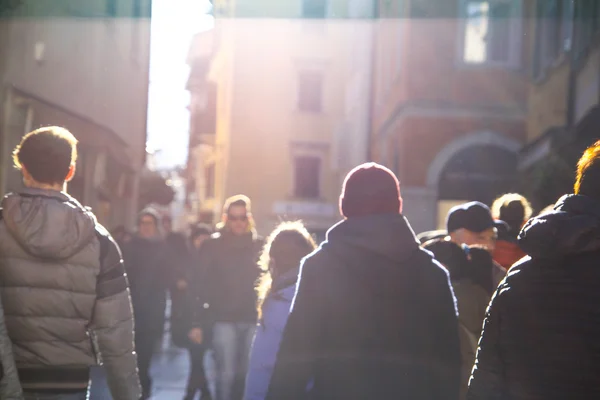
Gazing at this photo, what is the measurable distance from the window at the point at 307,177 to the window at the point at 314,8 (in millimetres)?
4720

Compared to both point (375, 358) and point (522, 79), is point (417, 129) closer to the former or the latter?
point (522, 79)

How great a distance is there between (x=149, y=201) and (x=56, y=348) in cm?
2476

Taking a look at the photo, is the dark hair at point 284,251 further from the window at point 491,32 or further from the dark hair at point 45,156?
the window at point 491,32

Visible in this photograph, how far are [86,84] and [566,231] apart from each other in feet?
34.5

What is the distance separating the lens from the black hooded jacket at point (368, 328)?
3.45 meters

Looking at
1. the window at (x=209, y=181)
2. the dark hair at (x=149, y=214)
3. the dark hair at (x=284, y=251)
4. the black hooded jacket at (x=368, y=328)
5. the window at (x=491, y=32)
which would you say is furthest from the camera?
the window at (x=209, y=181)

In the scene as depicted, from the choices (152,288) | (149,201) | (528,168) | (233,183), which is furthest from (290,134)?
(152,288)

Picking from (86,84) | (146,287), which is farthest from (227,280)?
(86,84)

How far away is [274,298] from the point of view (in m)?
4.95

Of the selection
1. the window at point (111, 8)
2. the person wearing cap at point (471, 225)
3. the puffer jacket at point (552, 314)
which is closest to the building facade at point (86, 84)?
the window at point (111, 8)

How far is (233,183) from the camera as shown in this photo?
1282 inches

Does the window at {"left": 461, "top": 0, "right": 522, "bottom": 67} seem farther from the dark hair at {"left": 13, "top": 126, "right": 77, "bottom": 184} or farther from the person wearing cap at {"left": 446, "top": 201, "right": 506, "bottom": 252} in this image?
the dark hair at {"left": 13, "top": 126, "right": 77, "bottom": 184}

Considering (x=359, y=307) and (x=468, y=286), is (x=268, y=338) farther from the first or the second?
(x=359, y=307)

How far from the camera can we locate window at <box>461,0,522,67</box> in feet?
57.5
